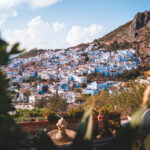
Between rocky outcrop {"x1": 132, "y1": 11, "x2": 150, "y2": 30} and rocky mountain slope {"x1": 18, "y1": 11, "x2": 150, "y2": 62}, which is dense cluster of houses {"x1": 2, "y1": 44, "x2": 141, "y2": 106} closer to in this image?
rocky mountain slope {"x1": 18, "y1": 11, "x2": 150, "y2": 62}

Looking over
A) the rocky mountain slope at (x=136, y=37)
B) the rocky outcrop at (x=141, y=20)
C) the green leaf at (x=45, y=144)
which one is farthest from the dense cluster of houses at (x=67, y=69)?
the green leaf at (x=45, y=144)

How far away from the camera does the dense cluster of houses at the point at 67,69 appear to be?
54609 mm

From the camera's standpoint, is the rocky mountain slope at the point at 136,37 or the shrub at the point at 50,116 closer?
the shrub at the point at 50,116

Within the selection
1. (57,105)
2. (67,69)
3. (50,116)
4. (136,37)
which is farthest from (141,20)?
(50,116)

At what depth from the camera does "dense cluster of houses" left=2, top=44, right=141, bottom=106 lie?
179 feet

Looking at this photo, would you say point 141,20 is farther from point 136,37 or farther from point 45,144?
point 45,144

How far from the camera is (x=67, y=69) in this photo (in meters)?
76.6

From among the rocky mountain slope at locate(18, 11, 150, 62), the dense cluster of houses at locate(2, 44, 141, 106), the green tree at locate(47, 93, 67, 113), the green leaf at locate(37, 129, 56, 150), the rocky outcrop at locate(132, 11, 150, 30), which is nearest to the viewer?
the green leaf at locate(37, 129, 56, 150)

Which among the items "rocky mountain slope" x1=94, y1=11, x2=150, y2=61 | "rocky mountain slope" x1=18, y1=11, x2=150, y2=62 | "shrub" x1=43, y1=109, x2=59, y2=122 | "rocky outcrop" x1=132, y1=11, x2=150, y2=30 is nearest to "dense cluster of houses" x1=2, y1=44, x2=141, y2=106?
"rocky mountain slope" x1=18, y1=11, x2=150, y2=62

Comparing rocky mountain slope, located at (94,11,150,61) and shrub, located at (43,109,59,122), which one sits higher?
rocky mountain slope, located at (94,11,150,61)

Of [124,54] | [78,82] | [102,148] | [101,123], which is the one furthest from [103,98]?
[124,54]

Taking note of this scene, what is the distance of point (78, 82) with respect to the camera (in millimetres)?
59531

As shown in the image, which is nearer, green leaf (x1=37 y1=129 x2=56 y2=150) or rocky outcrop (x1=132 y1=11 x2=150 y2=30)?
green leaf (x1=37 y1=129 x2=56 y2=150)

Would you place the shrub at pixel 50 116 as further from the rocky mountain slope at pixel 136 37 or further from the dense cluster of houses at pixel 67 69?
the rocky mountain slope at pixel 136 37
